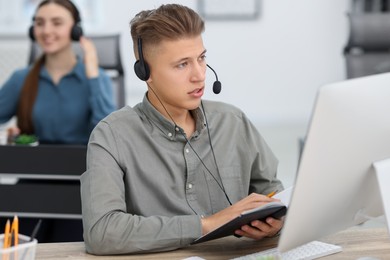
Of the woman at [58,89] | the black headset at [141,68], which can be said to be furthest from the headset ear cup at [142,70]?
the woman at [58,89]

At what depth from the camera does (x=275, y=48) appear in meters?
5.80

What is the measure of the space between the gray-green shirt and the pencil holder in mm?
206

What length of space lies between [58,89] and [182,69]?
1367 mm

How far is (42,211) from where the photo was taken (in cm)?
223

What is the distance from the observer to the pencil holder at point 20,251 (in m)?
1.21

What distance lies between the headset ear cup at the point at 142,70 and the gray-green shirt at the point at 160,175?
0.07 m

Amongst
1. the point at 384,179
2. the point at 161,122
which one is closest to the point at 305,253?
the point at 384,179

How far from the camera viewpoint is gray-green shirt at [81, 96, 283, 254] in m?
1.46

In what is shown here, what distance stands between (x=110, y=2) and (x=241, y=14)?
1029mm

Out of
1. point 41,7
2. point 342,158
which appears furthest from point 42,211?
point 342,158

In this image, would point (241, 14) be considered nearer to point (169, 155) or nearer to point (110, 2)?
point (110, 2)

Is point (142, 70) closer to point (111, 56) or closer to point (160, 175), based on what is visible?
point (160, 175)

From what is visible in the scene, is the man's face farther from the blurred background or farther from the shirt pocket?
the blurred background

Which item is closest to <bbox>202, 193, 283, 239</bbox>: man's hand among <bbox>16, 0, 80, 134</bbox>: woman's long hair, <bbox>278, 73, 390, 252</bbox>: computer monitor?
<bbox>278, 73, 390, 252</bbox>: computer monitor
